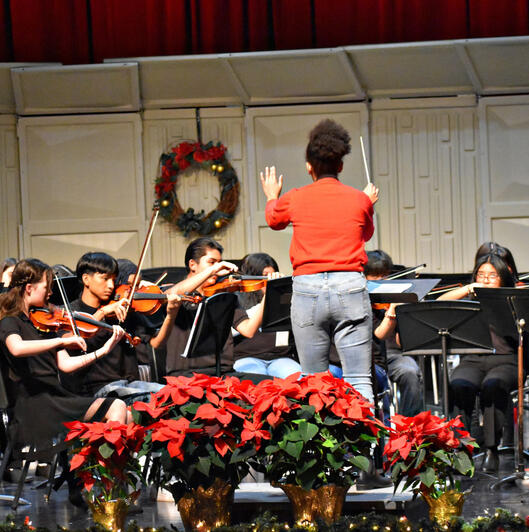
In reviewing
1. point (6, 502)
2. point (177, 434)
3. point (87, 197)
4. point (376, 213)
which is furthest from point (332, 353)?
point (87, 197)

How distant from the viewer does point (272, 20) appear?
25.4 feet

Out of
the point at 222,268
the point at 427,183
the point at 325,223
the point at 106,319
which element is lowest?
the point at 106,319

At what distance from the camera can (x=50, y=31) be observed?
776cm

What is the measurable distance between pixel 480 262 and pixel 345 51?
2944 millimetres

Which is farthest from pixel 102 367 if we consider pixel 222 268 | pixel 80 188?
pixel 80 188

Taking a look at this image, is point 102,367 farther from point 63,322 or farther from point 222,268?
point 222,268

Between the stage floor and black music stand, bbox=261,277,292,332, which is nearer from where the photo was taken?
the stage floor

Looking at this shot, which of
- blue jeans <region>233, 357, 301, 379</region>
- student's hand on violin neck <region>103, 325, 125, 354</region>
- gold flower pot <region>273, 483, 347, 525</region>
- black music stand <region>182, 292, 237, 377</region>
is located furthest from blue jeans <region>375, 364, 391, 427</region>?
gold flower pot <region>273, 483, 347, 525</region>

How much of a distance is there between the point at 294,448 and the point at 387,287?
3.50ft

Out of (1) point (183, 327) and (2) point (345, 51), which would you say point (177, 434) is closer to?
(1) point (183, 327)

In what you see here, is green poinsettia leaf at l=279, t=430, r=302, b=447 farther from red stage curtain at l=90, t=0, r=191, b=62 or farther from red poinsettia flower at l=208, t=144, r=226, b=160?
red stage curtain at l=90, t=0, r=191, b=62

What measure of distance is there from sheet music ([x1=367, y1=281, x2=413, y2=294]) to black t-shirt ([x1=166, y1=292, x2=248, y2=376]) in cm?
95

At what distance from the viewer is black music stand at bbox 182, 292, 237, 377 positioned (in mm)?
3814

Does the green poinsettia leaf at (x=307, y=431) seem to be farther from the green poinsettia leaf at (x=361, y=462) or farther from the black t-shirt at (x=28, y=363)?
the black t-shirt at (x=28, y=363)
